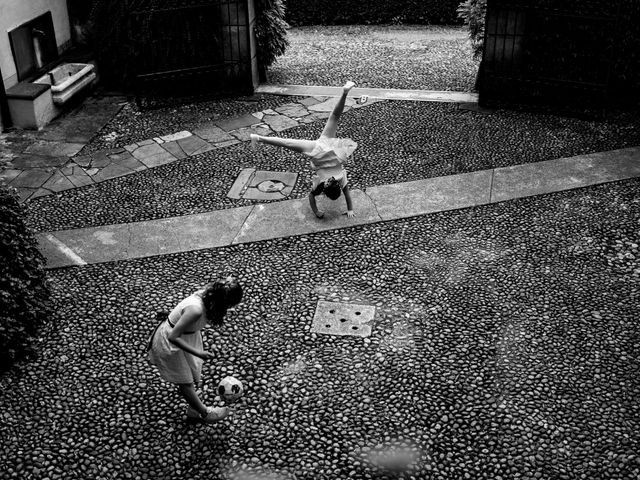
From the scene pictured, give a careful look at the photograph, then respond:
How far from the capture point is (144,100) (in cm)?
1043

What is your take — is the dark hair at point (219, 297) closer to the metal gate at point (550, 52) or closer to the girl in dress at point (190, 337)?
the girl in dress at point (190, 337)

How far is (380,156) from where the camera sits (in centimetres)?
864

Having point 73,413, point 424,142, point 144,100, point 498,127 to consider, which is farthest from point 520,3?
point 73,413

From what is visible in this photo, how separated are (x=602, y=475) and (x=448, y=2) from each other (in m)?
11.9

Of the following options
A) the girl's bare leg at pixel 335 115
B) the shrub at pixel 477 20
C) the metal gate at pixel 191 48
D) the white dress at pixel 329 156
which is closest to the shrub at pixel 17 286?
the white dress at pixel 329 156

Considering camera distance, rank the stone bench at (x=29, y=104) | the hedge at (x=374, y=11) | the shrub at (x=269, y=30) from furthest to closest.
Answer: the hedge at (x=374, y=11), the shrub at (x=269, y=30), the stone bench at (x=29, y=104)

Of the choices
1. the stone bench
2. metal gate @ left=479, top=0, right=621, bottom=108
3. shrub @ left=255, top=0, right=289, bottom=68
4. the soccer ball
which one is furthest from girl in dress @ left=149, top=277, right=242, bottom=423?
shrub @ left=255, top=0, right=289, bottom=68

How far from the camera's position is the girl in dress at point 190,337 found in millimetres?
4422

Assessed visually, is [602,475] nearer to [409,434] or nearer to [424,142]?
[409,434]

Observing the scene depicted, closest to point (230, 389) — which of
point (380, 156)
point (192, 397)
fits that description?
point (192, 397)

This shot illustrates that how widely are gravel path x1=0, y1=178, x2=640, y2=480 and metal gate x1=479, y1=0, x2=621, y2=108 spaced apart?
10.9ft

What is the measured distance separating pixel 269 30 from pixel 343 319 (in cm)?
628

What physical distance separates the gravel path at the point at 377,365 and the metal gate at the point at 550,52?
130 inches

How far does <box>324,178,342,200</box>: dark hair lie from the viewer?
Result: 681 cm
